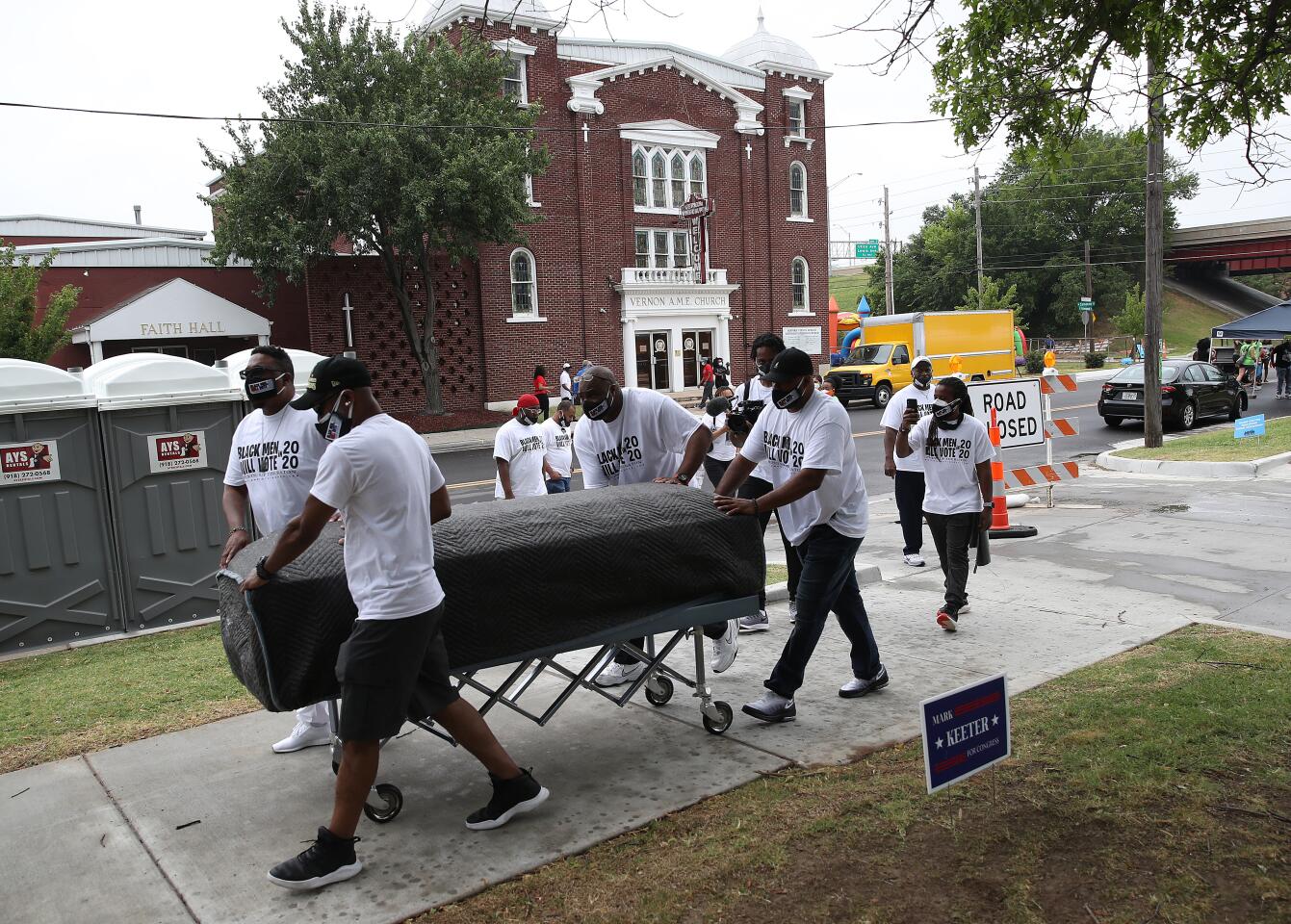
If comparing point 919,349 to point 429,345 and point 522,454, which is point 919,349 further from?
point 522,454

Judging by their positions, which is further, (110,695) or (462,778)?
(110,695)

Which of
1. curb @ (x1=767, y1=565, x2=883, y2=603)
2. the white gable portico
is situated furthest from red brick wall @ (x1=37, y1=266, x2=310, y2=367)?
curb @ (x1=767, y1=565, x2=883, y2=603)

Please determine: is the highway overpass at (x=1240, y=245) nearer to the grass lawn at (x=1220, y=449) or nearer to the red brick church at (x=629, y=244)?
the red brick church at (x=629, y=244)

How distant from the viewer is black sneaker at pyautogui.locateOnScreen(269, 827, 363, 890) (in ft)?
12.3

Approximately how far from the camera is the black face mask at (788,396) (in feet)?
17.5

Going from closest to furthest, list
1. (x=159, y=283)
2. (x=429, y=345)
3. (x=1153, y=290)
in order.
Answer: (x=1153, y=290)
(x=159, y=283)
(x=429, y=345)

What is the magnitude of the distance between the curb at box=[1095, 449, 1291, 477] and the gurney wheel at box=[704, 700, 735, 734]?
40.5 feet

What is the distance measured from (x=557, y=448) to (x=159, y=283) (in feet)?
→ 69.6

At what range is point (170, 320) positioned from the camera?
26.2 metres

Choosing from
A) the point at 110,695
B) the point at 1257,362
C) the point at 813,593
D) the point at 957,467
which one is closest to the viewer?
the point at 813,593

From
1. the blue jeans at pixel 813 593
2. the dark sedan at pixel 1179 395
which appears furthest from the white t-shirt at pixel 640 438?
the dark sedan at pixel 1179 395

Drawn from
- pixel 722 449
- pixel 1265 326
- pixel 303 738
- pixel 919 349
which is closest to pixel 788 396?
pixel 303 738

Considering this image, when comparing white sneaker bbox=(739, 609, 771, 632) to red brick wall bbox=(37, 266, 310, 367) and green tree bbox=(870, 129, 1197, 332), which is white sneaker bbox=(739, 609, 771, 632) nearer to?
red brick wall bbox=(37, 266, 310, 367)

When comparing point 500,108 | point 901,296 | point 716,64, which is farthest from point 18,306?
point 901,296
